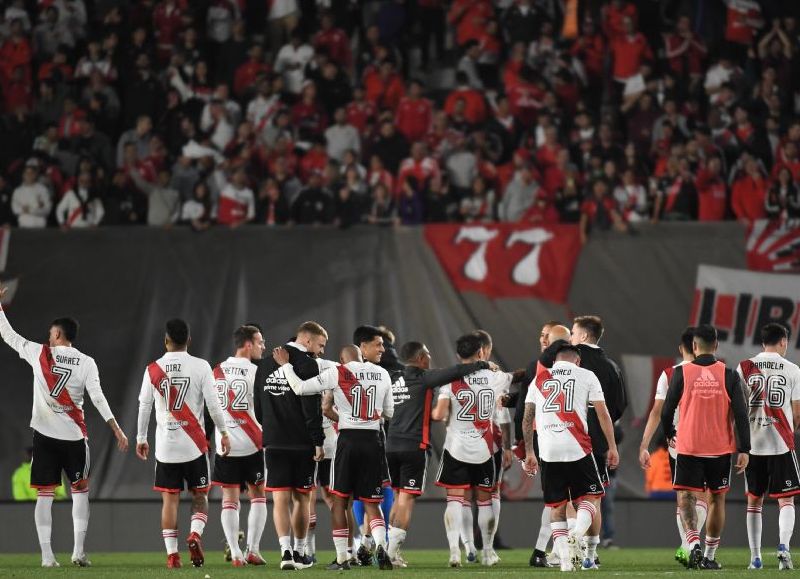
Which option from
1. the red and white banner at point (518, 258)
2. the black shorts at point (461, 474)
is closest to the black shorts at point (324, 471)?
the black shorts at point (461, 474)

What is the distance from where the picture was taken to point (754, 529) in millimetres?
12258

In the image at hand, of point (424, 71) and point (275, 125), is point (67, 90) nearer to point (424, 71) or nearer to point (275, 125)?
point (275, 125)

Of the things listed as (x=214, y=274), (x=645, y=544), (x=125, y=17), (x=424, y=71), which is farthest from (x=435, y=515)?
(x=125, y=17)

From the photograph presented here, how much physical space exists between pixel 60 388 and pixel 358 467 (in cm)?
309

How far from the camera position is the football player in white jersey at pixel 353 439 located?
462 inches

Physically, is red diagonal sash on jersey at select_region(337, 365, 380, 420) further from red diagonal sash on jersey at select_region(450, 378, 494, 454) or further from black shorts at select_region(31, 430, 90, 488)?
black shorts at select_region(31, 430, 90, 488)

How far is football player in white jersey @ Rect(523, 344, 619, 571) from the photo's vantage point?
1116 centimetres

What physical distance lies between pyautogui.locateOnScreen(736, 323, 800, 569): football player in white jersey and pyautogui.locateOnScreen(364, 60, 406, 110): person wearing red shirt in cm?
1007

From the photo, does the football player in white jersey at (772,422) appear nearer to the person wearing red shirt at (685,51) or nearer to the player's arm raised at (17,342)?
the player's arm raised at (17,342)

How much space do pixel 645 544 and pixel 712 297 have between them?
10.2 feet

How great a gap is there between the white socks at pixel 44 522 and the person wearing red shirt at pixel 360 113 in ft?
29.6

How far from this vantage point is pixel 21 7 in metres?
22.7

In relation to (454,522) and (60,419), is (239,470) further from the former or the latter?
(454,522)

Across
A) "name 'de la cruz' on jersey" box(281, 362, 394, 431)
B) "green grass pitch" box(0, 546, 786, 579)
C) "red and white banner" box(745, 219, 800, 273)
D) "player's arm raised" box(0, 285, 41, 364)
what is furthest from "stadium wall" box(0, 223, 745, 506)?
"name 'de la cruz' on jersey" box(281, 362, 394, 431)
